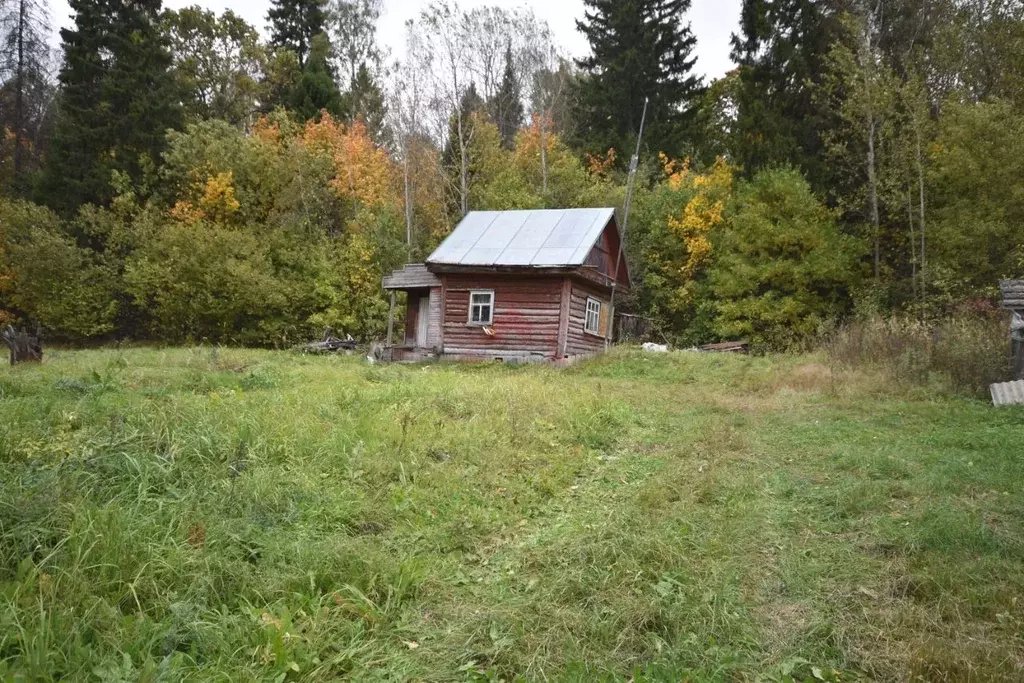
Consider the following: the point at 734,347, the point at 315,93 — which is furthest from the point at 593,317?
the point at 315,93

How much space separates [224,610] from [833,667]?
325 centimetres

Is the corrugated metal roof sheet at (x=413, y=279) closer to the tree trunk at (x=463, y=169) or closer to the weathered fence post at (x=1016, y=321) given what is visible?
the tree trunk at (x=463, y=169)

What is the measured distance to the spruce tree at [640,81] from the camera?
32625 mm

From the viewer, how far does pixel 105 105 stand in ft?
90.6

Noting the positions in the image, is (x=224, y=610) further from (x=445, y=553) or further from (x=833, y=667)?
(x=833, y=667)

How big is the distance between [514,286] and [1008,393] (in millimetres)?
12588

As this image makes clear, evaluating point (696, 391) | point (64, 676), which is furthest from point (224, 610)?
point (696, 391)

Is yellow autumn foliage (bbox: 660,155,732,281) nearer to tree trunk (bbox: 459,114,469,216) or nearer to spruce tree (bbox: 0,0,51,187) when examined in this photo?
tree trunk (bbox: 459,114,469,216)

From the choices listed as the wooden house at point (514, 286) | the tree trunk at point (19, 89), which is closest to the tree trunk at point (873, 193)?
the wooden house at point (514, 286)

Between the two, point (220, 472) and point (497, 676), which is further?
point (220, 472)

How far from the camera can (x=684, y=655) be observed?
10.8ft

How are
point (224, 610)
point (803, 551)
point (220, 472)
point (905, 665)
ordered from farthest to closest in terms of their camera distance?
point (220, 472), point (803, 551), point (224, 610), point (905, 665)

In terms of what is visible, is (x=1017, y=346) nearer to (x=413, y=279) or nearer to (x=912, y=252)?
(x=912, y=252)

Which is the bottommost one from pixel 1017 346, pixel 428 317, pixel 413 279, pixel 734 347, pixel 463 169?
pixel 734 347
